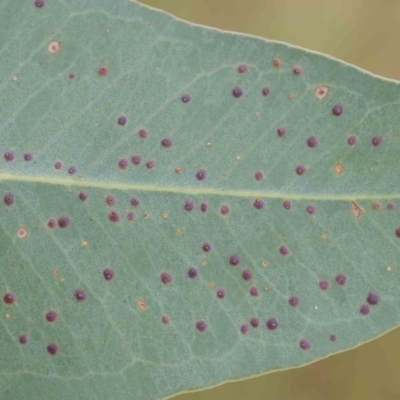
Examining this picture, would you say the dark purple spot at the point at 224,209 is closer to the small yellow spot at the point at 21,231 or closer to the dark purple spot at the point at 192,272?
the dark purple spot at the point at 192,272

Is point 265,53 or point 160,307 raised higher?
point 265,53

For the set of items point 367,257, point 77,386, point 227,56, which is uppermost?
point 227,56

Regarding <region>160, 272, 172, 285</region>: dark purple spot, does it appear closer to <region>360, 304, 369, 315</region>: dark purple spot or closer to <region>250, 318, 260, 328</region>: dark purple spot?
<region>250, 318, 260, 328</region>: dark purple spot

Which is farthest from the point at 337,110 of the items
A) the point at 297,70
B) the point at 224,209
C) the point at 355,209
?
the point at 224,209

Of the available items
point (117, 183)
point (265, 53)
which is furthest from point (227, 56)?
point (117, 183)

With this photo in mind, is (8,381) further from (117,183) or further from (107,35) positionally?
(107,35)

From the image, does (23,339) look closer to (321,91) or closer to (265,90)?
(265,90)

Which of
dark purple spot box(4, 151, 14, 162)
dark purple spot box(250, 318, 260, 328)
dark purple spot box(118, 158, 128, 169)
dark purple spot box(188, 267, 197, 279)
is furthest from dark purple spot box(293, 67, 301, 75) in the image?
dark purple spot box(4, 151, 14, 162)
